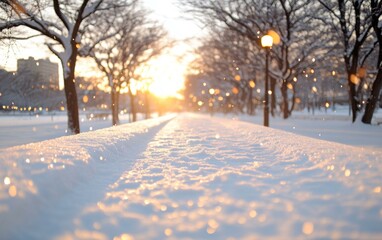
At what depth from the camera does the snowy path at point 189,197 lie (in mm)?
2895

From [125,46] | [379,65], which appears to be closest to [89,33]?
[125,46]

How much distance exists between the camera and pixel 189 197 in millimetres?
3809

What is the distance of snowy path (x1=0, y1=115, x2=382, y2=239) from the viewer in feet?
9.50

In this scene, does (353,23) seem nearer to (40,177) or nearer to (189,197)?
(189,197)

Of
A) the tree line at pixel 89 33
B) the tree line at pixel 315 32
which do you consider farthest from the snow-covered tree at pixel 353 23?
the tree line at pixel 89 33

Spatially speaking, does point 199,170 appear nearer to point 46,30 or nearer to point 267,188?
point 267,188

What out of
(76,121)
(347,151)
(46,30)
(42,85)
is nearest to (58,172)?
(347,151)

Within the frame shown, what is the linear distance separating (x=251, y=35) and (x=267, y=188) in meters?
18.5

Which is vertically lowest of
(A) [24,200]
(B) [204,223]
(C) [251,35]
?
(B) [204,223]

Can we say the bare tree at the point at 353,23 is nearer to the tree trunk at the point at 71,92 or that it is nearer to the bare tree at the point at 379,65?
the bare tree at the point at 379,65

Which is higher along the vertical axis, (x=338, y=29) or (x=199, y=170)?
(x=338, y=29)

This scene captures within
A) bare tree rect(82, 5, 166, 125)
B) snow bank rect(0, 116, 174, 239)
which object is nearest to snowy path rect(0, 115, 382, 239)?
snow bank rect(0, 116, 174, 239)

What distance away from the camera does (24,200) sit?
321 centimetres

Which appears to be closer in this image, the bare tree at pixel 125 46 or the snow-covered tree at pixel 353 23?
the snow-covered tree at pixel 353 23
